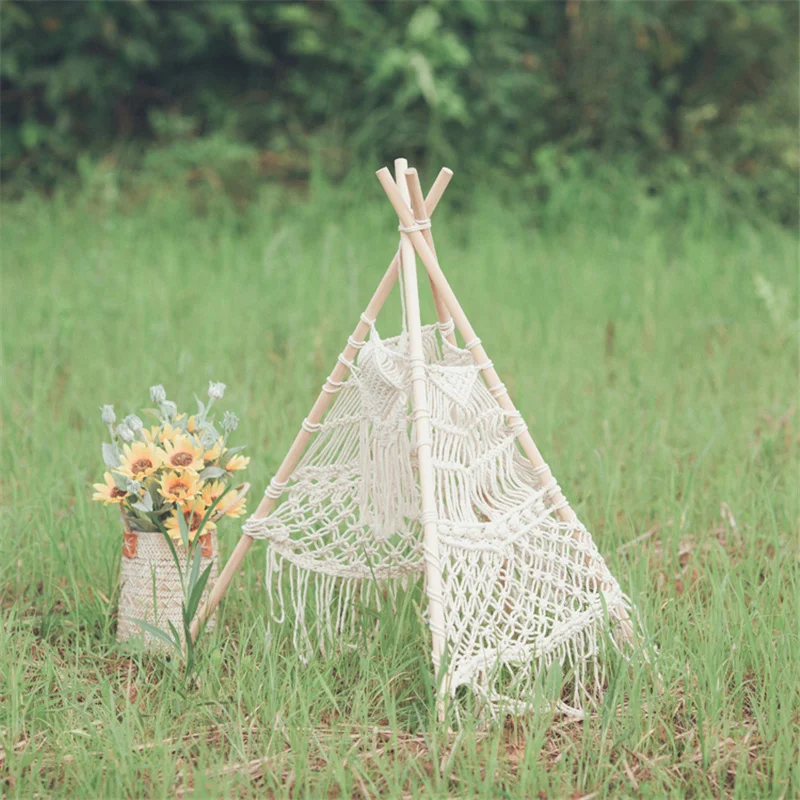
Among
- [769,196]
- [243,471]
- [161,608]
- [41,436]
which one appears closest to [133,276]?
[41,436]

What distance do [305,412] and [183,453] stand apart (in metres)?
1.05

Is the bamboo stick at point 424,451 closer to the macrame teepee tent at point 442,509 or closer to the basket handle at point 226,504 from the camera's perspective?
the macrame teepee tent at point 442,509

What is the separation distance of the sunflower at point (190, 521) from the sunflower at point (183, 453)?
0.08 m

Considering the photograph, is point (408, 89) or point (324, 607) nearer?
point (324, 607)

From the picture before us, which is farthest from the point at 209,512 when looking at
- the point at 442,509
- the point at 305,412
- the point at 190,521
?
the point at 305,412

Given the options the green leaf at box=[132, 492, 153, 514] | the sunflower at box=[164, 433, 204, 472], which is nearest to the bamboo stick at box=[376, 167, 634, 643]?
the sunflower at box=[164, 433, 204, 472]

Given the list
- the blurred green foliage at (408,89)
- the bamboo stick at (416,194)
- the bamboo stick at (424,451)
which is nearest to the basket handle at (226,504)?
the bamboo stick at (424,451)

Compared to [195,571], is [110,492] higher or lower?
higher

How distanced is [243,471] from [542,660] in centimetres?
112

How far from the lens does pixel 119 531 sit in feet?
7.76

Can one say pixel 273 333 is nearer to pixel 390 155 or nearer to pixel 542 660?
pixel 542 660

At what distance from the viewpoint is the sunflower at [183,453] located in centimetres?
201

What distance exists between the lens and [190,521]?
2006 millimetres

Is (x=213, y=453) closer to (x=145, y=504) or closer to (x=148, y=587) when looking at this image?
(x=145, y=504)
